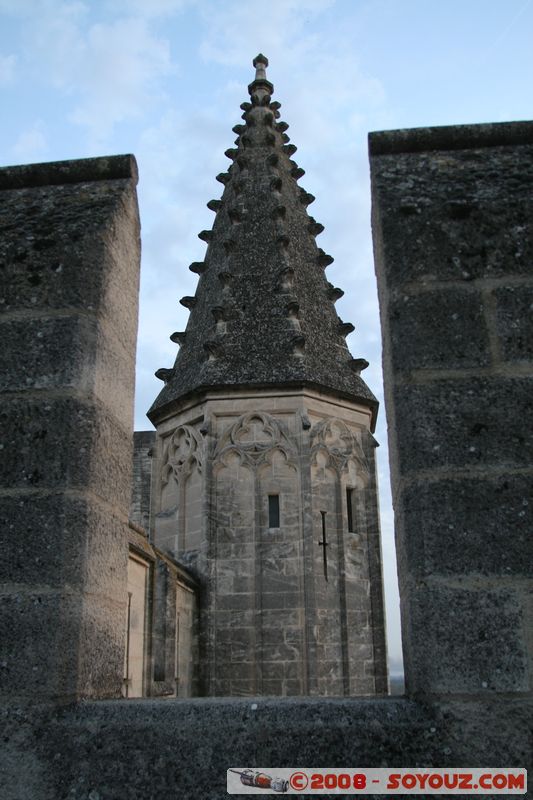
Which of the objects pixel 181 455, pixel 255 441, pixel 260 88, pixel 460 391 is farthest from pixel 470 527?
pixel 260 88

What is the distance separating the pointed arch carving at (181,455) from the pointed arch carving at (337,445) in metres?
1.69

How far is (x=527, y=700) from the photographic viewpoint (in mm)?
2307

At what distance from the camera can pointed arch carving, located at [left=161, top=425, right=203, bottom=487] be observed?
37.1 ft

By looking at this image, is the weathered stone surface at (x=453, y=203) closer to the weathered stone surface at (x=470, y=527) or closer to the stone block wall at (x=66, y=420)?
the weathered stone surface at (x=470, y=527)

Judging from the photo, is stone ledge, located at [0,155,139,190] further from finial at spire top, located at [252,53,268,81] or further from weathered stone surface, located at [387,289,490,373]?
finial at spire top, located at [252,53,268,81]

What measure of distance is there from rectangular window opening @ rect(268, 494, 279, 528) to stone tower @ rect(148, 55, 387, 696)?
0.05ft

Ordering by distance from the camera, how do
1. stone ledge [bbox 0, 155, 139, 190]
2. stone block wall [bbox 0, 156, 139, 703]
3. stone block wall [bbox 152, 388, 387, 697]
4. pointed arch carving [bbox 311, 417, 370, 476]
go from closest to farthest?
stone block wall [bbox 0, 156, 139, 703], stone ledge [bbox 0, 155, 139, 190], stone block wall [bbox 152, 388, 387, 697], pointed arch carving [bbox 311, 417, 370, 476]

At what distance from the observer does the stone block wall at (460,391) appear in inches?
94.3

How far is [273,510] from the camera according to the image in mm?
10742

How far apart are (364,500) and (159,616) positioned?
378 cm

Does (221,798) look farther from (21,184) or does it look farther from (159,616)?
(159,616)

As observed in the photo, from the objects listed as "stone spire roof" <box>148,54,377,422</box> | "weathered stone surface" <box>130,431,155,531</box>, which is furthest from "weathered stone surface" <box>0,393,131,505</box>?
"weathered stone surface" <box>130,431,155,531</box>

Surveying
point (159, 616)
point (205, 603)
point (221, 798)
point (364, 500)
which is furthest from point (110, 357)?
point (364, 500)

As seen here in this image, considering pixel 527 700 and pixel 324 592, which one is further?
pixel 324 592
